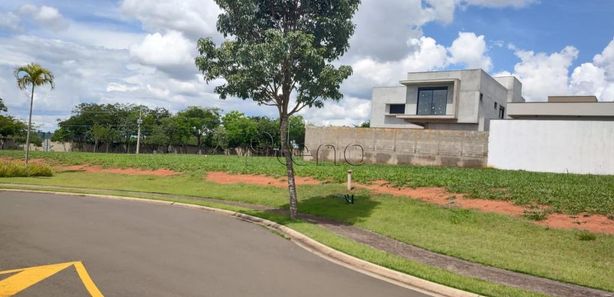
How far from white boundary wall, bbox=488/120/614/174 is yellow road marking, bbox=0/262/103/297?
26.7 meters

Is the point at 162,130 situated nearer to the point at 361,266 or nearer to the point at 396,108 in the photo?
the point at 396,108

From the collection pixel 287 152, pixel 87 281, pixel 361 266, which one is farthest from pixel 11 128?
pixel 361 266

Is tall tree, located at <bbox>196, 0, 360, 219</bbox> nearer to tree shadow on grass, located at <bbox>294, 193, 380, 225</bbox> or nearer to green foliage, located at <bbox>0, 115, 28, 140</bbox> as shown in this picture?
tree shadow on grass, located at <bbox>294, 193, 380, 225</bbox>

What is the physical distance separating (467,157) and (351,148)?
8.49 meters

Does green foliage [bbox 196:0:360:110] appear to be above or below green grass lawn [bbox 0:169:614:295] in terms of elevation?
above

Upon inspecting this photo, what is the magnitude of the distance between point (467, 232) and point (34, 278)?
446 inches

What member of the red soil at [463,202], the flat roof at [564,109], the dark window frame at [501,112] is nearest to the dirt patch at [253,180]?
the red soil at [463,202]

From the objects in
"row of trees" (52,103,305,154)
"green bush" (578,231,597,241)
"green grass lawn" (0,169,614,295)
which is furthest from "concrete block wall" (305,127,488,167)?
"row of trees" (52,103,305,154)

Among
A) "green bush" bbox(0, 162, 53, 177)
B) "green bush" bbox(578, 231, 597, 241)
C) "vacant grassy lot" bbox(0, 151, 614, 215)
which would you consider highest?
"vacant grassy lot" bbox(0, 151, 614, 215)

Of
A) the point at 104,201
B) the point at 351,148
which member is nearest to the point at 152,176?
the point at 104,201

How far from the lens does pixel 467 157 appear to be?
30.5 m

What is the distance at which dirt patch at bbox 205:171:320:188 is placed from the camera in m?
24.5

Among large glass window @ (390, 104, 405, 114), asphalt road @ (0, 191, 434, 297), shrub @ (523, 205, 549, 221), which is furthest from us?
large glass window @ (390, 104, 405, 114)

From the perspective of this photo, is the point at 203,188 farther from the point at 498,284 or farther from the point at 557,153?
the point at 557,153
